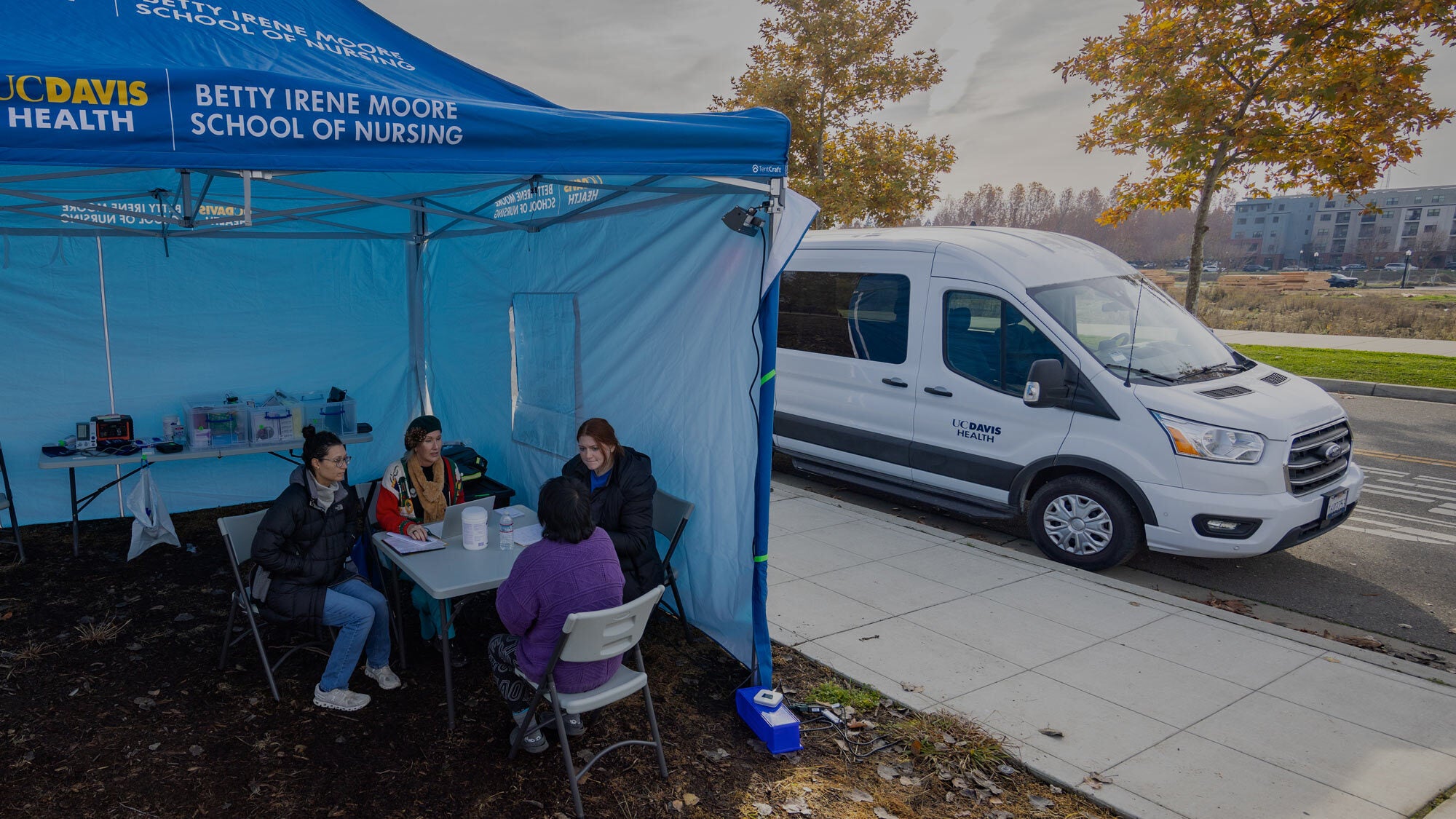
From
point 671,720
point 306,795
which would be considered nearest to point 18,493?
point 306,795

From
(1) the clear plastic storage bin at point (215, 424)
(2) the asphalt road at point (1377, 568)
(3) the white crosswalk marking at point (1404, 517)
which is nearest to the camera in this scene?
(2) the asphalt road at point (1377, 568)

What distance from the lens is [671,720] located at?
4.04 meters

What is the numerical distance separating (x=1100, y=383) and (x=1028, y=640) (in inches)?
78.7

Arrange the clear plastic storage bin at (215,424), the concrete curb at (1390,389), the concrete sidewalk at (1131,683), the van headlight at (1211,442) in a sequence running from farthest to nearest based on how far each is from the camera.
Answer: the concrete curb at (1390,389) < the clear plastic storage bin at (215,424) < the van headlight at (1211,442) < the concrete sidewalk at (1131,683)

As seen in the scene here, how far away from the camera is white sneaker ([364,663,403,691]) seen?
4.29 metres

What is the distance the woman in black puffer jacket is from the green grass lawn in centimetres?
1470

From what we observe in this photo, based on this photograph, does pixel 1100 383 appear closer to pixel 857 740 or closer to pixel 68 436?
pixel 857 740

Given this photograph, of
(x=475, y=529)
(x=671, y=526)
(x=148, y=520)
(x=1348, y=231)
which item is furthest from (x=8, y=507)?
(x=1348, y=231)

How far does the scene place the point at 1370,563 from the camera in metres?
6.44

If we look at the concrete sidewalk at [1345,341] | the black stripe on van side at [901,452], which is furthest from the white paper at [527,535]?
the concrete sidewalk at [1345,341]

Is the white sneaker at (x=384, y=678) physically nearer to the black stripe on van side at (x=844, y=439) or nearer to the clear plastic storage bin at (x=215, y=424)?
the clear plastic storage bin at (x=215, y=424)

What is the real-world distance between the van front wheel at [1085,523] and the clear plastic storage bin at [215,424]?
635 centimetres

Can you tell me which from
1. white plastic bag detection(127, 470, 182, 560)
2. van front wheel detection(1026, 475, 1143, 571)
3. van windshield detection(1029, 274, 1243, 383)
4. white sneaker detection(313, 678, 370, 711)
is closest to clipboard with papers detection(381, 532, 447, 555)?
white sneaker detection(313, 678, 370, 711)

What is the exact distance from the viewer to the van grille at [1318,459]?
18.1 ft
